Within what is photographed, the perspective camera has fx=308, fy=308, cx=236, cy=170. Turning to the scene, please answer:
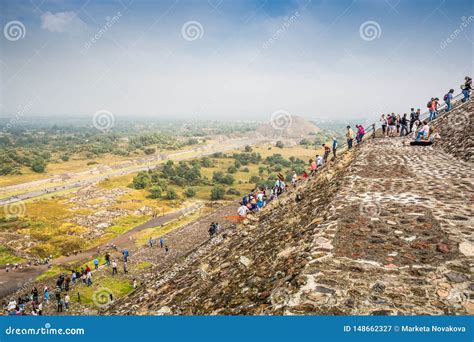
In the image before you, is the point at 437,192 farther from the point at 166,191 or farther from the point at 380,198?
the point at 166,191

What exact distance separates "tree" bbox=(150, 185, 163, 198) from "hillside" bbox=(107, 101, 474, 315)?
71.8 meters

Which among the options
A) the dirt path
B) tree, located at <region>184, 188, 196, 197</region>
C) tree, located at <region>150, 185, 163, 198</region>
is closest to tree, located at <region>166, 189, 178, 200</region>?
tree, located at <region>150, 185, 163, 198</region>

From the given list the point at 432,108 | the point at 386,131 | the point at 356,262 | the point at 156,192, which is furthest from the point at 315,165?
the point at 156,192

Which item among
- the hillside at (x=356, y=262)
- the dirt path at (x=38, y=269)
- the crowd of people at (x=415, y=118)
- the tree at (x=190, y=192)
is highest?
the crowd of people at (x=415, y=118)

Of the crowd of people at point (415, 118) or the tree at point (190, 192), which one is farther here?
the tree at point (190, 192)

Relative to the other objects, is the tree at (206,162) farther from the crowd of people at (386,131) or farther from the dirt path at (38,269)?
the crowd of people at (386,131)

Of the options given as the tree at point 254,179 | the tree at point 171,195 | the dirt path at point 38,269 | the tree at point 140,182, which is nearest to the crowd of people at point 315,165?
the dirt path at point 38,269

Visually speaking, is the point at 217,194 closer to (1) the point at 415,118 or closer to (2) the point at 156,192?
(2) the point at 156,192

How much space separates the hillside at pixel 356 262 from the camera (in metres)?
4.73

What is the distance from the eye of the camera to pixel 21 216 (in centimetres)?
5922

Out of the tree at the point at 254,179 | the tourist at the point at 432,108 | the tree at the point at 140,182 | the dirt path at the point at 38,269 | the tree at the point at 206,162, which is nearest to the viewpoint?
the tourist at the point at 432,108

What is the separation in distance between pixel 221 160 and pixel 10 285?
10192cm

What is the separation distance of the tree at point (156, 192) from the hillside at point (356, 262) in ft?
236

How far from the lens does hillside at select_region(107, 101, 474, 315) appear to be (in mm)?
4727
